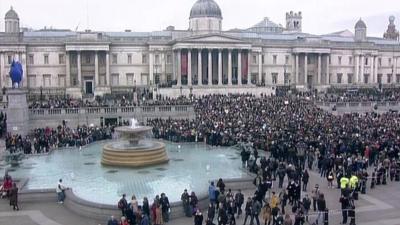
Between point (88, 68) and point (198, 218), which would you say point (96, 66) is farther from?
point (198, 218)

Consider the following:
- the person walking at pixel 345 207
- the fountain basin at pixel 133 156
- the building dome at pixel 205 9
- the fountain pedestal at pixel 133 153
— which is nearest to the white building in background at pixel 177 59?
the building dome at pixel 205 9

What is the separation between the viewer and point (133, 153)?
106ft

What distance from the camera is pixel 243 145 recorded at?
3503 cm

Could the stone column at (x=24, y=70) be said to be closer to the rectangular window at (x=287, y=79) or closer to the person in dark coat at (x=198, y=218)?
the rectangular window at (x=287, y=79)

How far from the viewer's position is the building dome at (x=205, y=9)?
294 ft

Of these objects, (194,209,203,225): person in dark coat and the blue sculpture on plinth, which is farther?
the blue sculpture on plinth

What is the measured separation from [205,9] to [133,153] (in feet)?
201

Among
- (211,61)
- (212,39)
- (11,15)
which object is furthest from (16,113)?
(11,15)

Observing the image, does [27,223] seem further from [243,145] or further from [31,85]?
[31,85]

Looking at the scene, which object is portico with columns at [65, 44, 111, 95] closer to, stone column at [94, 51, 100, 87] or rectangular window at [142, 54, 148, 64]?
stone column at [94, 51, 100, 87]

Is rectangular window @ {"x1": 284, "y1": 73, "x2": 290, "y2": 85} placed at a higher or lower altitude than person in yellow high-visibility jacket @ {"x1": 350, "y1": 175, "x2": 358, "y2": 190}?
higher

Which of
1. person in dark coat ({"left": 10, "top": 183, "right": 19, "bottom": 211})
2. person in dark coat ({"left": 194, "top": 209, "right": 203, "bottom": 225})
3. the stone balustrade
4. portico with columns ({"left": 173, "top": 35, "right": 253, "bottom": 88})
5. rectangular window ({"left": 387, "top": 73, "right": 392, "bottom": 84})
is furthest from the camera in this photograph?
rectangular window ({"left": 387, "top": 73, "right": 392, "bottom": 84})

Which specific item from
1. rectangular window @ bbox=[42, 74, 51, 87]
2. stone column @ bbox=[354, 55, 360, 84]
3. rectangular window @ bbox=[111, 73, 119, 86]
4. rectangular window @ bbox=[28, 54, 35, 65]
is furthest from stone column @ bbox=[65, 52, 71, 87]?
stone column @ bbox=[354, 55, 360, 84]

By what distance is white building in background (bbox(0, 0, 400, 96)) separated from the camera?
265 ft
